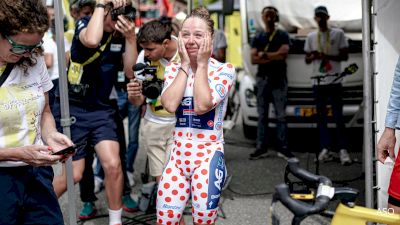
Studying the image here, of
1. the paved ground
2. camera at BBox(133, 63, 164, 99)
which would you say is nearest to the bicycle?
camera at BBox(133, 63, 164, 99)

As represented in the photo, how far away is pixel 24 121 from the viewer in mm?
2637

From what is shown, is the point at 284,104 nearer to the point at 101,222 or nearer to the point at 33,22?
the point at 101,222

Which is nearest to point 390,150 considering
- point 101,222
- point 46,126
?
point 46,126

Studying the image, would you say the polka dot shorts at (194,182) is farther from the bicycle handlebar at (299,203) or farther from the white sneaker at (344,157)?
the white sneaker at (344,157)

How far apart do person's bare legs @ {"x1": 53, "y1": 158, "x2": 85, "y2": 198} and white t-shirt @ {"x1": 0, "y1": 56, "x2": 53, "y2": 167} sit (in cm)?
163

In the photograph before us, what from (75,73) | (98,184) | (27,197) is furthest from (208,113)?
(98,184)

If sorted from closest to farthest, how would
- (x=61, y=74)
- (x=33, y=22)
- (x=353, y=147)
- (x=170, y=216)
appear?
1. (x=33, y=22)
2. (x=170, y=216)
3. (x=61, y=74)
4. (x=353, y=147)

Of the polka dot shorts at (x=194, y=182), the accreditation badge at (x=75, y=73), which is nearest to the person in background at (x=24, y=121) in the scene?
the polka dot shorts at (x=194, y=182)

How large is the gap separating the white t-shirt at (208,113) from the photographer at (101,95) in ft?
3.81

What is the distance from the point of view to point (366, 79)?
4.01 meters

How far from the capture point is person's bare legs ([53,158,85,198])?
4328 millimetres

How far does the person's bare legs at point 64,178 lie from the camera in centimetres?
433

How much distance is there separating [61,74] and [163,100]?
102 centimetres

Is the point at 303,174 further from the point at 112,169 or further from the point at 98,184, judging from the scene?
the point at 98,184
